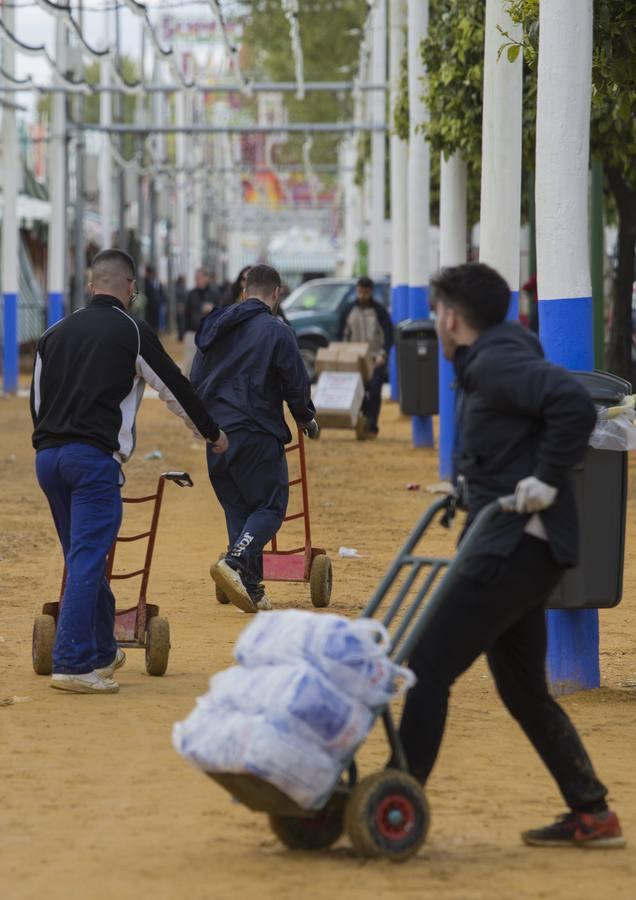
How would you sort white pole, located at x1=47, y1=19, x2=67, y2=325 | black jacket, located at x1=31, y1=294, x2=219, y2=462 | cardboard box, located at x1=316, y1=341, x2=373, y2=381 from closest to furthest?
black jacket, located at x1=31, y1=294, x2=219, y2=462 → cardboard box, located at x1=316, y1=341, x2=373, y2=381 → white pole, located at x1=47, y1=19, x2=67, y2=325

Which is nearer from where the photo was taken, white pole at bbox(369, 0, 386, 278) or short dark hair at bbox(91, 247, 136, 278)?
short dark hair at bbox(91, 247, 136, 278)

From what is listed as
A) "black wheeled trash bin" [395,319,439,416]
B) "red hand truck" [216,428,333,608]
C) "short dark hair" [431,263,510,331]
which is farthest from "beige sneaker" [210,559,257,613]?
"black wheeled trash bin" [395,319,439,416]

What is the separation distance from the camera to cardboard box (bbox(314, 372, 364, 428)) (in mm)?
21969

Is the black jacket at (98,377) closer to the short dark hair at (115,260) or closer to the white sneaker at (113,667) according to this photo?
the short dark hair at (115,260)

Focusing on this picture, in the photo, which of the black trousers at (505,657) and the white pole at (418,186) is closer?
the black trousers at (505,657)

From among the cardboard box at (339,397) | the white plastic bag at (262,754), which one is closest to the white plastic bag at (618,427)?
the white plastic bag at (262,754)

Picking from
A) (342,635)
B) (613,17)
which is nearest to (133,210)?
(613,17)

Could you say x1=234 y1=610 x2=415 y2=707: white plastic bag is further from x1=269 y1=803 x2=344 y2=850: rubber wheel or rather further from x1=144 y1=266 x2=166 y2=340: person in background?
x1=144 y1=266 x2=166 y2=340: person in background

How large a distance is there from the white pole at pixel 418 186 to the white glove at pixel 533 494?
1379 cm

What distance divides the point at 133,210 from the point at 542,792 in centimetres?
7115

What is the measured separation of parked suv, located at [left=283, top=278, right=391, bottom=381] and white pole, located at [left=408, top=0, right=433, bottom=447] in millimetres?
9133

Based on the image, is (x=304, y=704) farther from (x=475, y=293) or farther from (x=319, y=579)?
(x=319, y=579)

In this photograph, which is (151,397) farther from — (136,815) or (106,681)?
(136,815)

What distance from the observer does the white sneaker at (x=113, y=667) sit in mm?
8289
